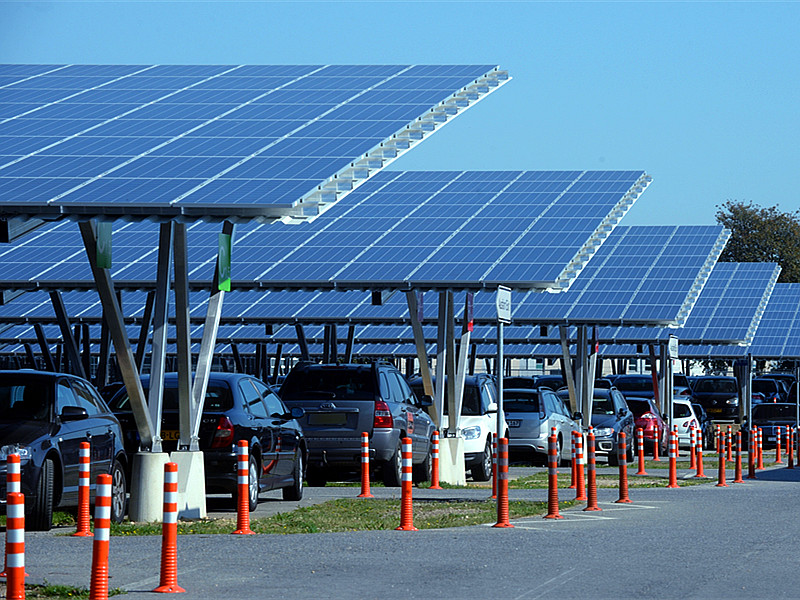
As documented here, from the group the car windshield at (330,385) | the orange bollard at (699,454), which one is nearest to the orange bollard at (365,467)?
the car windshield at (330,385)

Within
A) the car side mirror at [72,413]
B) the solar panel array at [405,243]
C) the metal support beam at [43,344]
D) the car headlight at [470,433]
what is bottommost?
the car headlight at [470,433]

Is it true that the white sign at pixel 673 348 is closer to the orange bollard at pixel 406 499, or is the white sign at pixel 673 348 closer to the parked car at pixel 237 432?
the parked car at pixel 237 432

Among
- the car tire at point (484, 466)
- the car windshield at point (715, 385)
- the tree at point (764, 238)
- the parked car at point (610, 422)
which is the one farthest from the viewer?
the tree at point (764, 238)

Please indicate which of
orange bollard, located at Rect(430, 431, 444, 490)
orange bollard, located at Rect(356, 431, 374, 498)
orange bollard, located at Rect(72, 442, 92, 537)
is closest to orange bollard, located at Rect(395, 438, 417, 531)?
orange bollard, located at Rect(72, 442, 92, 537)

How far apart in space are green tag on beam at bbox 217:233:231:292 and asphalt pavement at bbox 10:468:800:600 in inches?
121

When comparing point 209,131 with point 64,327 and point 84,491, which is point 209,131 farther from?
point 64,327

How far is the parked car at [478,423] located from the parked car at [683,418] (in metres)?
13.0

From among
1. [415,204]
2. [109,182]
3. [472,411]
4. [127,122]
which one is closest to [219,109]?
[127,122]

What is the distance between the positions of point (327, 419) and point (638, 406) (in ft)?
52.0

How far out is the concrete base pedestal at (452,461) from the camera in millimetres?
25703

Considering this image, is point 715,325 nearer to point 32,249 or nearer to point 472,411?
point 472,411

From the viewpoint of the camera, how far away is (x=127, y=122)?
1989 cm

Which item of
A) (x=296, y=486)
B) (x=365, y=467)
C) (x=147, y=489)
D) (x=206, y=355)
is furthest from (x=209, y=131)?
(x=365, y=467)

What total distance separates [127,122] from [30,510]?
635cm
